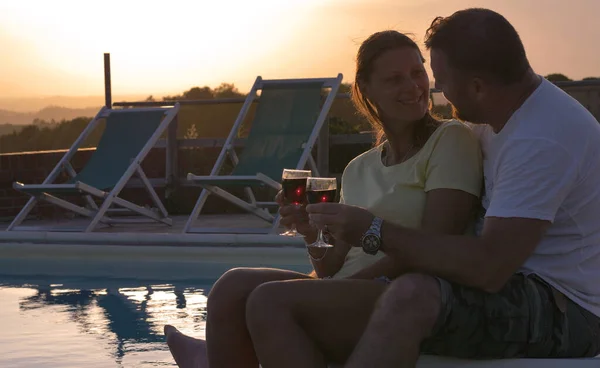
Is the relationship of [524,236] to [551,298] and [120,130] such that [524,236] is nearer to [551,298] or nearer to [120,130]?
[551,298]

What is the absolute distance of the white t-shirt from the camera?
1.92m

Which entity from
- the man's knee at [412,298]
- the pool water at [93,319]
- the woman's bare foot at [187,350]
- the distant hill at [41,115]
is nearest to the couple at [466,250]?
the man's knee at [412,298]

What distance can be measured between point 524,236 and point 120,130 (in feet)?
20.5

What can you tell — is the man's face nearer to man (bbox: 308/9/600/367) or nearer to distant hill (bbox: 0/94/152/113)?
man (bbox: 308/9/600/367)

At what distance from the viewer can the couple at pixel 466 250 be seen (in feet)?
6.29

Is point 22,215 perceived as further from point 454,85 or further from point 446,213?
point 454,85

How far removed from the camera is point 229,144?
7.45 metres

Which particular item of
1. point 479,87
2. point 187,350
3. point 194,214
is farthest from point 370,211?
point 194,214

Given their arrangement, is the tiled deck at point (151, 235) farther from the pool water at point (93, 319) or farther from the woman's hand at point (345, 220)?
the woman's hand at point (345, 220)

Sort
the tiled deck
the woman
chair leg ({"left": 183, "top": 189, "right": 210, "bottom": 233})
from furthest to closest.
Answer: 1. chair leg ({"left": 183, "top": 189, "right": 210, "bottom": 233})
2. the tiled deck
3. the woman

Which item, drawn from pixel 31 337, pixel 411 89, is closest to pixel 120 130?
pixel 31 337

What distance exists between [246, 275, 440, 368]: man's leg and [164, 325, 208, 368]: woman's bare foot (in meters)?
0.48

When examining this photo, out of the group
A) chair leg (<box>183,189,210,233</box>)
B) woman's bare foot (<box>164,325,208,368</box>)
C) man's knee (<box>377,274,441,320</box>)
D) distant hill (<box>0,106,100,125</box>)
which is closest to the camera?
man's knee (<box>377,274,441,320</box>)

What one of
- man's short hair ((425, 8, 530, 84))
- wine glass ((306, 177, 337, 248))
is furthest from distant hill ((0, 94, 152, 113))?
man's short hair ((425, 8, 530, 84))
